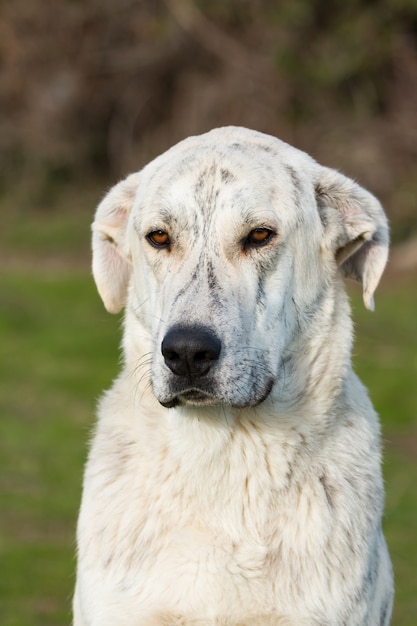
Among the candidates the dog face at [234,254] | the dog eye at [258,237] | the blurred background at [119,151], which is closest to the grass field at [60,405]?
the blurred background at [119,151]

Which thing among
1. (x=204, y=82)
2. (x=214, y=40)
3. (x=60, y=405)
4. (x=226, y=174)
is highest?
(x=214, y=40)

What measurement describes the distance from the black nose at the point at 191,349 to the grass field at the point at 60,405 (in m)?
3.35

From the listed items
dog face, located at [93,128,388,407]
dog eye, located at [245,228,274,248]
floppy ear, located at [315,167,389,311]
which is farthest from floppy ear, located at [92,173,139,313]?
floppy ear, located at [315,167,389,311]

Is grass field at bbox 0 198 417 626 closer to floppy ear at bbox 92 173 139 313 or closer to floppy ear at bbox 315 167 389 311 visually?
floppy ear at bbox 92 173 139 313

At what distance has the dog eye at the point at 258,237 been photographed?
4.24 m

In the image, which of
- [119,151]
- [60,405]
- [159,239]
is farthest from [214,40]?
[159,239]

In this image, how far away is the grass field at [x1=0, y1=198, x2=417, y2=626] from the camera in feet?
25.1

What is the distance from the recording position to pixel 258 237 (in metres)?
4.25

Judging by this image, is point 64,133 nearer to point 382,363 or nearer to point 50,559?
point 382,363

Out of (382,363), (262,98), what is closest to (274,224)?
(382,363)

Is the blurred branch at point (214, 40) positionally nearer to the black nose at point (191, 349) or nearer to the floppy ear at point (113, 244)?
→ the floppy ear at point (113, 244)

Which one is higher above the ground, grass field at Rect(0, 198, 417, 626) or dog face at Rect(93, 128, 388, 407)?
dog face at Rect(93, 128, 388, 407)

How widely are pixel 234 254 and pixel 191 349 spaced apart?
0.51m

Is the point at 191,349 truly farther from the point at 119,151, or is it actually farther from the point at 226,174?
the point at 119,151
